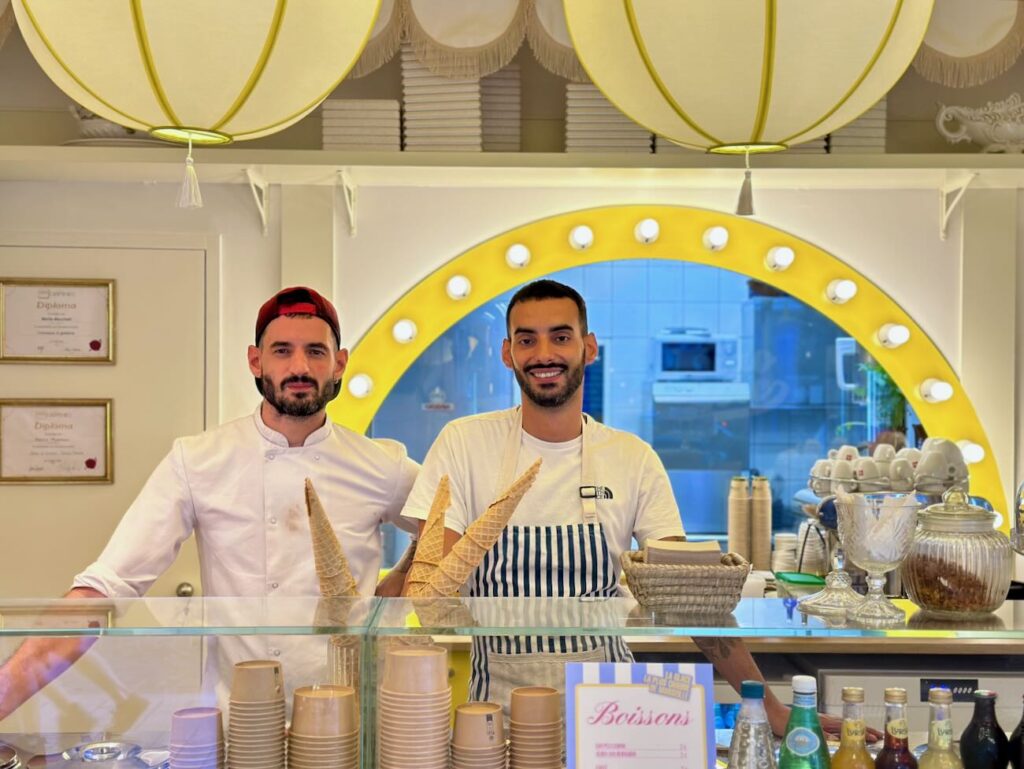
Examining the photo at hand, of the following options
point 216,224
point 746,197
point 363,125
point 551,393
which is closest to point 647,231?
Result: point 363,125

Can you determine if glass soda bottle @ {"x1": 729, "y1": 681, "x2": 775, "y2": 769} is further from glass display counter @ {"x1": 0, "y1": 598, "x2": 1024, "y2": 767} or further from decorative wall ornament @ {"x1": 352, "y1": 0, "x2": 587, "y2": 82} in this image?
decorative wall ornament @ {"x1": 352, "y1": 0, "x2": 587, "y2": 82}

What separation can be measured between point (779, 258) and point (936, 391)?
0.78 meters

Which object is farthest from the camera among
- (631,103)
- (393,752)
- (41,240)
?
(41,240)

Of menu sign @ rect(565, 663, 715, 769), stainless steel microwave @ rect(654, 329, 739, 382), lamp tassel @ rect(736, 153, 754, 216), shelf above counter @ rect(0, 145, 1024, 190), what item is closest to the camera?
menu sign @ rect(565, 663, 715, 769)

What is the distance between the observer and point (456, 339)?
4.61 meters

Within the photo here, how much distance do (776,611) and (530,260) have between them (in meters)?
2.79

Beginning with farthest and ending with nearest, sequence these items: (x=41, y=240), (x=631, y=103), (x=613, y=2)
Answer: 1. (x=41, y=240)
2. (x=631, y=103)
3. (x=613, y=2)

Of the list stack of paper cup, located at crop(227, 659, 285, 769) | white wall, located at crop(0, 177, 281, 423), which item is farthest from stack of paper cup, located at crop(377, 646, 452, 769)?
white wall, located at crop(0, 177, 281, 423)

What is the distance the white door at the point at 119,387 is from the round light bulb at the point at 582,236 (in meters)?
1.40

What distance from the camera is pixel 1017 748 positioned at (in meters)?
1.76

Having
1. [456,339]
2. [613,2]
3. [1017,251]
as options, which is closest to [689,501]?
[456,339]

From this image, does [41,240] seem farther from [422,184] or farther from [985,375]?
[985,375]

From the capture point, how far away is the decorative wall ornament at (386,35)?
4.07 m

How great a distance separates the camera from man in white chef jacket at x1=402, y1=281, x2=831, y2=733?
2.72 meters
